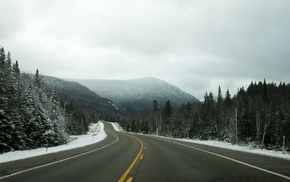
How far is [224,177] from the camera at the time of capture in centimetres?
998

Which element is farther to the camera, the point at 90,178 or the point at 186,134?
the point at 186,134

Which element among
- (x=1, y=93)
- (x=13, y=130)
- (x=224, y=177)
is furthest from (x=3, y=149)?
(x=224, y=177)

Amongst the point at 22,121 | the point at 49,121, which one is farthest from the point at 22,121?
the point at 49,121

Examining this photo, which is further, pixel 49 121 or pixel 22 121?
pixel 49 121

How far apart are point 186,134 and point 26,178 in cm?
8446

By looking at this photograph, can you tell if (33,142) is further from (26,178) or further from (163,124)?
(163,124)

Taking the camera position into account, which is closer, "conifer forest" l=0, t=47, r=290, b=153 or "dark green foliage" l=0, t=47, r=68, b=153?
"dark green foliage" l=0, t=47, r=68, b=153

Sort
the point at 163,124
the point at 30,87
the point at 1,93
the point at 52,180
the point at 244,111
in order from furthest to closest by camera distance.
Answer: the point at 163,124, the point at 244,111, the point at 30,87, the point at 1,93, the point at 52,180

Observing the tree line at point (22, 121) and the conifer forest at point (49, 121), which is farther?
the conifer forest at point (49, 121)

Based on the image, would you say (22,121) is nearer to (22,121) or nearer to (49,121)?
(22,121)

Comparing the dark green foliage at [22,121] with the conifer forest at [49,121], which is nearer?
the dark green foliage at [22,121]

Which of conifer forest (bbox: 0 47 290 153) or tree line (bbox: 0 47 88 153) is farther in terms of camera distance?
conifer forest (bbox: 0 47 290 153)

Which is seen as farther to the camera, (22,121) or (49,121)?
(49,121)

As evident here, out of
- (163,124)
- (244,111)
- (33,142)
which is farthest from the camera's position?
(163,124)
